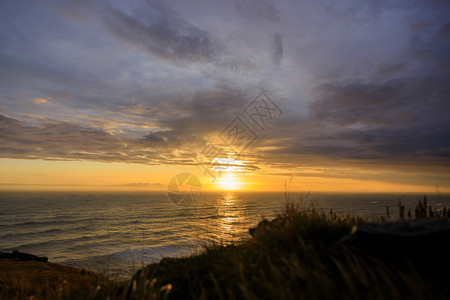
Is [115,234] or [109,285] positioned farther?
[115,234]

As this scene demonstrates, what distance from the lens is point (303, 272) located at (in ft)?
10.7

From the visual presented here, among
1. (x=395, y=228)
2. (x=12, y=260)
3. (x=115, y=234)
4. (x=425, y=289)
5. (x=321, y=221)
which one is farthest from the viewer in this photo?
(x=115, y=234)

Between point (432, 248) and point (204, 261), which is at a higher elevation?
point (432, 248)

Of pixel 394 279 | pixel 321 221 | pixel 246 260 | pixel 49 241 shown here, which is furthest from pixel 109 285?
pixel 49 241

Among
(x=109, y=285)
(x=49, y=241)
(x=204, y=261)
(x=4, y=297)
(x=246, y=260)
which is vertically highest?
(x=246, y=260)

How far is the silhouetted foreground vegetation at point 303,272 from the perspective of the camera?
9.75ft

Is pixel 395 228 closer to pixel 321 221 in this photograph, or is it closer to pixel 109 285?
pixel 321 221

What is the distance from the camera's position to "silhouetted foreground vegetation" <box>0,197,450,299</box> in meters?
2.97

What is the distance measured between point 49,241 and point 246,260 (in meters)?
46.1

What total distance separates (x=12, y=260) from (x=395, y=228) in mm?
32556

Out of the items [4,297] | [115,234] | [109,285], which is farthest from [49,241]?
[109,285]

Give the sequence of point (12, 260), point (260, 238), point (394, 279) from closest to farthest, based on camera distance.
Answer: point (394, 279)
point (260, 238)
point (12, 260)

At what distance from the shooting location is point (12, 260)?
23.7m

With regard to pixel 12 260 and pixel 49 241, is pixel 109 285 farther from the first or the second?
pixel 49 241
